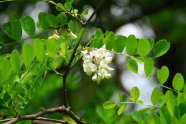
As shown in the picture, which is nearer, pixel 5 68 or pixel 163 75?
pixel 5 68

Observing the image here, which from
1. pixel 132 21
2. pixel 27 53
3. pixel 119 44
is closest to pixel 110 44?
pixel 119 44

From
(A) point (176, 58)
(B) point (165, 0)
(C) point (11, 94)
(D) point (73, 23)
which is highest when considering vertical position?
(B) point (165, 0)

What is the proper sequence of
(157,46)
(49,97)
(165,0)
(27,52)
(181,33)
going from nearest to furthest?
(27,52)
(157,46)
(49,97)
(181,33)
(165,0)

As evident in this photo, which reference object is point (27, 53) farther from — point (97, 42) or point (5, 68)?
point (97, 42)

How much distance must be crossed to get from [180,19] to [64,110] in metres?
2.25

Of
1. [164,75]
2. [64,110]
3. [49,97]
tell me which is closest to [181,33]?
[49,97]

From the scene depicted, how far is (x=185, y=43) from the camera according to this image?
8.02 feet

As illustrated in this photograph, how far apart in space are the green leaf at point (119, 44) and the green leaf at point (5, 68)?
255mm

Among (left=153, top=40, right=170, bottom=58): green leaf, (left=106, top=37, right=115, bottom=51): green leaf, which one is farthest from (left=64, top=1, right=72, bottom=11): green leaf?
(left=153, top=40, right=170, bottom=58): green leaf

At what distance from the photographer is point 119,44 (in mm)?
613

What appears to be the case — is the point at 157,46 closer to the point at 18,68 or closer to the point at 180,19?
the point at 18,68

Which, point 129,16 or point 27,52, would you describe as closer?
point 27,52

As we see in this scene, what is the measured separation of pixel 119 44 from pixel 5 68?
0.88 feet

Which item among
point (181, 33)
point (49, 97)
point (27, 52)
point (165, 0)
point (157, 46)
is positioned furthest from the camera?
point (165, 0)
